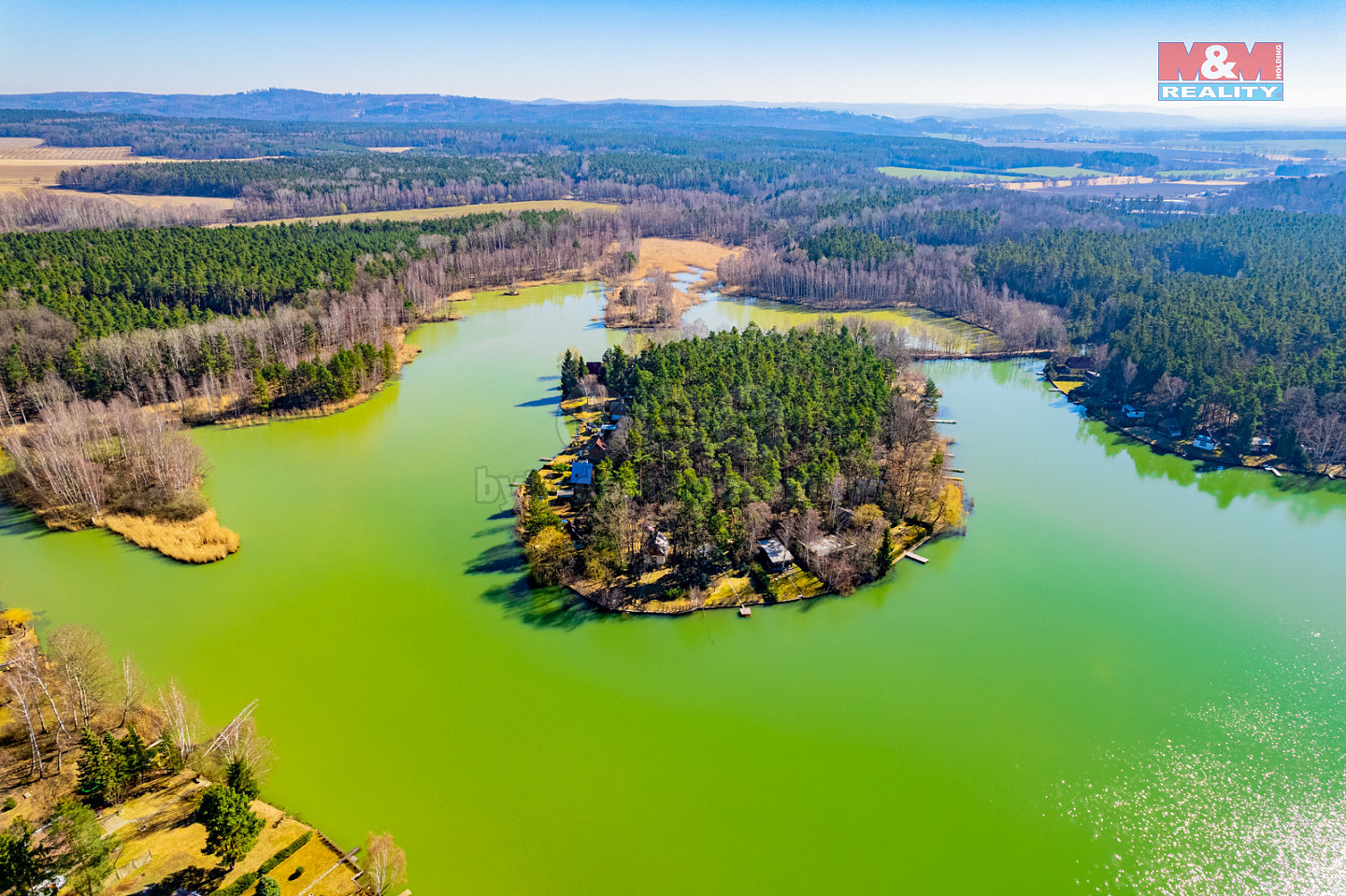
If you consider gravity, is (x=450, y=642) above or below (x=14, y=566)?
below

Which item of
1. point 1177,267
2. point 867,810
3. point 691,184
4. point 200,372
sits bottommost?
point 867,810

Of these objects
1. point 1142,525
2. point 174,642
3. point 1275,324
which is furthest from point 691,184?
point 174,642

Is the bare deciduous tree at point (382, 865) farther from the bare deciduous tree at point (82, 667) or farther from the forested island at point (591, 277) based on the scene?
the forested island at point (591, 277)

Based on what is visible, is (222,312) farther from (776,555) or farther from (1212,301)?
(1212,301)

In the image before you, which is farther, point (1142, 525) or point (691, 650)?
point (1142, 525)

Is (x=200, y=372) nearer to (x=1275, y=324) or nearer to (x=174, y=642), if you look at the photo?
(x=174, y=642)

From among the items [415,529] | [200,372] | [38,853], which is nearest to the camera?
[38,853]

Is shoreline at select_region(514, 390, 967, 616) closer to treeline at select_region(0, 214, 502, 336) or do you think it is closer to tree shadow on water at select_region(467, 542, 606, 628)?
tree shadow on water at select_region(467, 542, 606, 628)
